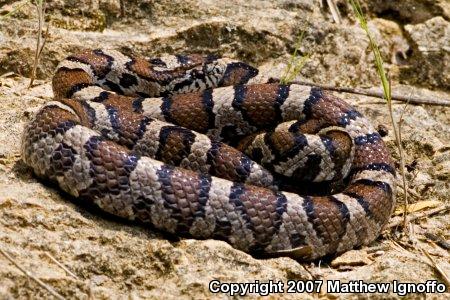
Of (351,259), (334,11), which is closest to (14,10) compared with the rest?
(334,11)

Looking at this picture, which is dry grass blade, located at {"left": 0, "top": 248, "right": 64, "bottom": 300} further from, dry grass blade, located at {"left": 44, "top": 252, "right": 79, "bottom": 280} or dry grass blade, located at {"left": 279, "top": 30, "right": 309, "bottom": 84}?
dry grass blade, located at {"left": 279, "top": 30, "right": 309, "bottom": 84}

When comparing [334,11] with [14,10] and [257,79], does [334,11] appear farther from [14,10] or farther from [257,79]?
[14,10]

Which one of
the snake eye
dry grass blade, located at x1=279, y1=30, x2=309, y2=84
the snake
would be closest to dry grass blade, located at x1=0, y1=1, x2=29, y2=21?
the snake

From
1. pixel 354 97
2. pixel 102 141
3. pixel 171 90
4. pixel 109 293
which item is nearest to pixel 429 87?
pixel 354 97

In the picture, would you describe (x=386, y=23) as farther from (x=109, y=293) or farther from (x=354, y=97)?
(x=109, y=293)

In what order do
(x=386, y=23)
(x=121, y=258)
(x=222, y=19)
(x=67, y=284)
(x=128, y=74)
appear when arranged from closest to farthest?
(x=67, y=284)
(x=121, y=258)
(x=128, y=74)
(x=222, y=19)
(x=386, y=23)

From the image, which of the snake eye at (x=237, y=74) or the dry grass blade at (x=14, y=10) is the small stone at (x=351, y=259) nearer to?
the snake eye at (x=237, y=74)
